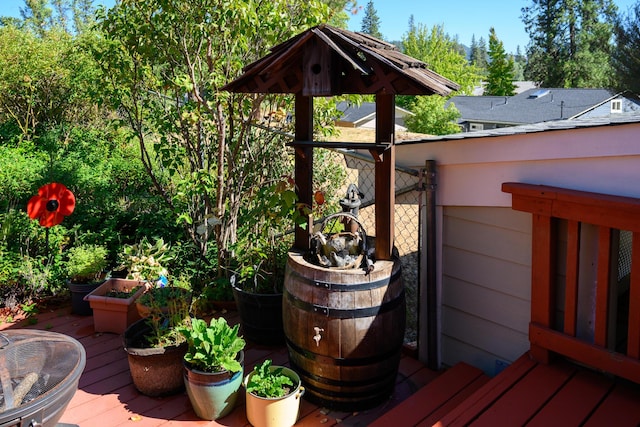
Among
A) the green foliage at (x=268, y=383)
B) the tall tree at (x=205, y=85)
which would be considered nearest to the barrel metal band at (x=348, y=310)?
the green foliage at (x=268, y=383)

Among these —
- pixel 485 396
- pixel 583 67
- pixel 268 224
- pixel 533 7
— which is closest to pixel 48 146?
pixel 268 224

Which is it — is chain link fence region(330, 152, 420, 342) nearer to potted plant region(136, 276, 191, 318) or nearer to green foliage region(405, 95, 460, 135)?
potted plant region(136, 276, 191, 318)

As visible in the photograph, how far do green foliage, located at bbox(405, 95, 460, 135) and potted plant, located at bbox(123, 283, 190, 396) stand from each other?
1941 centimetres

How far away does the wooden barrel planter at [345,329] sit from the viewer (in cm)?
272

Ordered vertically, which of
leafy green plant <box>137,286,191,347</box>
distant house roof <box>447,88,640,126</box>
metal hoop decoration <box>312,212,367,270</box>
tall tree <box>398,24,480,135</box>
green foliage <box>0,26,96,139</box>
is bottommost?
leafy green plant <box>137,286,191,347</box>

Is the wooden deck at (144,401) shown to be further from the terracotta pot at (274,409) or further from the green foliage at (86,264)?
the green foliage at (86,264)

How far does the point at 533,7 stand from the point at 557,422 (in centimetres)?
4260

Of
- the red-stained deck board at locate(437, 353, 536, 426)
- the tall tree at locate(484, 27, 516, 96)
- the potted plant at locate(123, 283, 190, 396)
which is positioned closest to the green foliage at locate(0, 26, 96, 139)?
the potted plant at locate(123, 283, 190, 396)

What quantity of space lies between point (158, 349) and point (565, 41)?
1615 inches

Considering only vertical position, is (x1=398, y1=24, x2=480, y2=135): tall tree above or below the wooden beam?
above

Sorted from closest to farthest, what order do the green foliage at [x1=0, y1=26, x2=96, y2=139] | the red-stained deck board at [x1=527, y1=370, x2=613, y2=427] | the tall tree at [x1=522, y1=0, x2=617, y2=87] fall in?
the red-stained deck board at [x1=527, y1=370, x2=613, y2=427] < the green foliage at [x1=0, y1=26, x2=96, y2=139] < the tall tree at [x1=522, y1=0, x2=617, y2=87]

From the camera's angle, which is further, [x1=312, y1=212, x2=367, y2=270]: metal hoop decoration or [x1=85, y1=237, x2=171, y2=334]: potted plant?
[x1=85, y1=237, x2=171, y2=334]: potted plant

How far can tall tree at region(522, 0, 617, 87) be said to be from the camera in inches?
1404

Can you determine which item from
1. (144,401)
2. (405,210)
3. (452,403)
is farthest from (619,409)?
(405,210)
